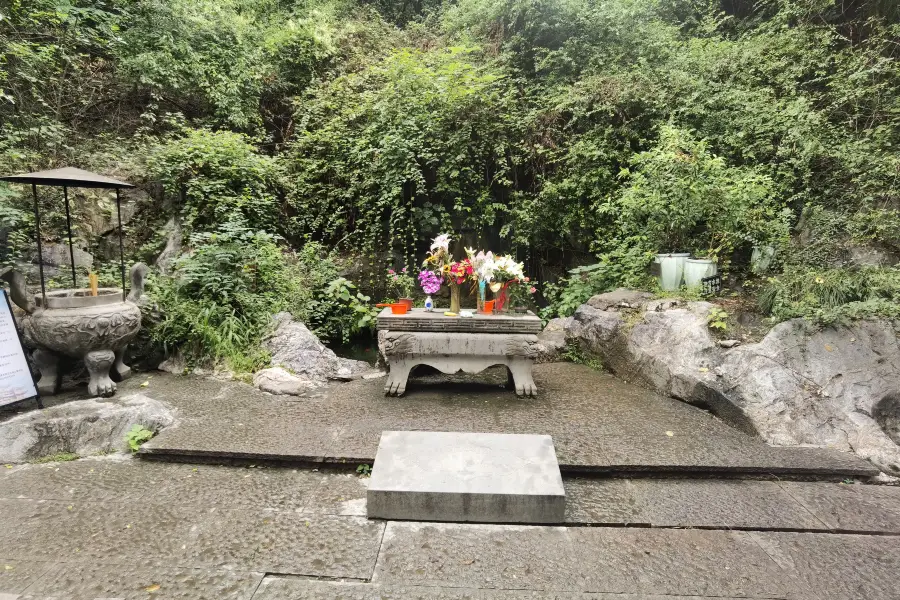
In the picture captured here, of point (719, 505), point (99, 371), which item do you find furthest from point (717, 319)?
point (99, 371)

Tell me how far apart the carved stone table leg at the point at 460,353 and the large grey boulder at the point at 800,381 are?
1.23 metres

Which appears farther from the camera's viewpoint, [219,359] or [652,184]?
[652,184]

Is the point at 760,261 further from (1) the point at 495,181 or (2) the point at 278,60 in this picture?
(2) the point at 278,60

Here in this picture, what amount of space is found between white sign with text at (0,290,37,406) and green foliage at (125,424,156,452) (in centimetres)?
103

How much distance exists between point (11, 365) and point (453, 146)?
5.34 metres

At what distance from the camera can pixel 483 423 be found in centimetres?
366

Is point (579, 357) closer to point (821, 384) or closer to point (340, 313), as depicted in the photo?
point (821, 384)

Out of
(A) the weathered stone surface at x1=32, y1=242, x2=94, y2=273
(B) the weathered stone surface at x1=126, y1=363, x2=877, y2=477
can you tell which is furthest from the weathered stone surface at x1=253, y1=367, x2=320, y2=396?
(A) the weathered stone surface at x1=32, y1=242, x2=94, y2=273

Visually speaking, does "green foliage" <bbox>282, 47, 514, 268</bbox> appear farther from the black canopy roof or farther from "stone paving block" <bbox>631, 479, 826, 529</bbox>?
"stone paving block" <bbox>631, 479, 826, 529</bbox>

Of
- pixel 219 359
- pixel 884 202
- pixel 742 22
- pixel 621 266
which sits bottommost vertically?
pixel 219 359

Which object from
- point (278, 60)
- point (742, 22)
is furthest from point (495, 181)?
point (742, 22)

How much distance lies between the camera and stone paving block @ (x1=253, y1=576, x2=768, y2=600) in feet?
6.62

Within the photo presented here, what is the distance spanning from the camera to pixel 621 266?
585 centimetres

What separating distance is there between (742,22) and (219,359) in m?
9.30
